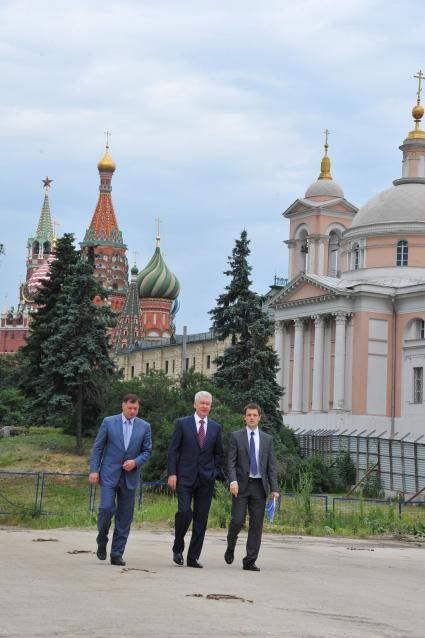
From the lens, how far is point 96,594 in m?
9.91

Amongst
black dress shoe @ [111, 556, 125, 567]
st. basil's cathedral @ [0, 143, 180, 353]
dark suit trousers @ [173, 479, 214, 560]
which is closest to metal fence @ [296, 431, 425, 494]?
dark suit trousers @ [173, 479, 214, 560]

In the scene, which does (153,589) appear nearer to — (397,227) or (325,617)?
(325,617)

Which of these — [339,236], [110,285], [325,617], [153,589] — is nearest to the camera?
[325,617]

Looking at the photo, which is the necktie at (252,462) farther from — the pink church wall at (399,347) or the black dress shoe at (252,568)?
the pink church wall at (399,347)

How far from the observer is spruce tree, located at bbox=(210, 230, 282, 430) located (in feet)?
187

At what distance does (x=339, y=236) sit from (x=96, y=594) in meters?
64.4

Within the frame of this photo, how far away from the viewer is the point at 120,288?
6117 inches

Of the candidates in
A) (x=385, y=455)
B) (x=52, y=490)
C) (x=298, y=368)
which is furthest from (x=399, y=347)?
(x=52, y=490)

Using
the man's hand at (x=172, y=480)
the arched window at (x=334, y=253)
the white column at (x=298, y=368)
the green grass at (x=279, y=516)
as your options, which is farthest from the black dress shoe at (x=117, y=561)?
the arched window at (x=334, y=253)

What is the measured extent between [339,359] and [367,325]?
2265 mm

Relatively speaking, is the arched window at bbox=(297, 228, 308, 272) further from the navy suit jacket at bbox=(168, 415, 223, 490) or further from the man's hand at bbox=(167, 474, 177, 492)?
the man's hand at bbox=(167, 474, 177, 492)

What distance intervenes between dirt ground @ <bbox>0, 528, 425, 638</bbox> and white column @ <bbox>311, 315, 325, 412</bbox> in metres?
48.9

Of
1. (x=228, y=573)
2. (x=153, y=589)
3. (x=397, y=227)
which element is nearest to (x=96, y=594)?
(x=153, y=589)

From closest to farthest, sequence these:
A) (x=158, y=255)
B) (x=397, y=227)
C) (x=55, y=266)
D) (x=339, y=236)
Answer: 1. (x=55, y=266)
2. (x=397, y=227)
3. (x=339, y=236)
4. (x=158, y=255)
